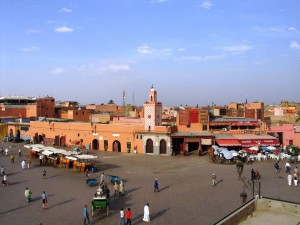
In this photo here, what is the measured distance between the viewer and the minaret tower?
129ft

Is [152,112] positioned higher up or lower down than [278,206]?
higher up

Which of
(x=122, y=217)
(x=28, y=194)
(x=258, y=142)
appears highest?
(x=258, y=142)

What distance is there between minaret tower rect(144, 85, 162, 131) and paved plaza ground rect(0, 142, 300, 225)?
673cm

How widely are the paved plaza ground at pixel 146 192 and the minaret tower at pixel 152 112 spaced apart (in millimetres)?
6727

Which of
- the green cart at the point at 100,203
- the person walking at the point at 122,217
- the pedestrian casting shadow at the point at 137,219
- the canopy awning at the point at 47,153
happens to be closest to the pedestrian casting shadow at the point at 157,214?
the pedestrian casting shadow at the point at 137,219

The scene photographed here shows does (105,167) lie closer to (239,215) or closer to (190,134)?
(190,134)

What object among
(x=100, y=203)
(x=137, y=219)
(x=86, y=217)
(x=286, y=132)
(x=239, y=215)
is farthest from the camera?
(x=286, y=132)

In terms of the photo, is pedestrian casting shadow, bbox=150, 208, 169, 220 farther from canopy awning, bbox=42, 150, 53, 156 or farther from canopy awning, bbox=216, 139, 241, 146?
canopy awning, bbox=216, 139, 241, 146

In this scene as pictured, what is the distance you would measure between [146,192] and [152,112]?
18.7 metres

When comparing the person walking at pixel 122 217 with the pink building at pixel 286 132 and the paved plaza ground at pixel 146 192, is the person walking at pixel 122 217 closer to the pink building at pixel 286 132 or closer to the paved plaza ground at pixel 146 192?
the paved plaza ground at pixel 146 192

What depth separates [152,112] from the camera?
39531 millimetres

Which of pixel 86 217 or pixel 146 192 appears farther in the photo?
pixel 146 192

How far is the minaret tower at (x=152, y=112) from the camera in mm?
39188

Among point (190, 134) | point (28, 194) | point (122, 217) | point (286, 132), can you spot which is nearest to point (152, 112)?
point (190, 134)
